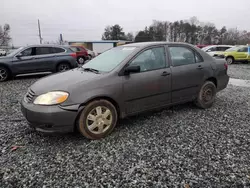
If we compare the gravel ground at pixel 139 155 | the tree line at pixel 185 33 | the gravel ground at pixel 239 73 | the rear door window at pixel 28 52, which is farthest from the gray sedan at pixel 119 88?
the tree line at pixel 185 33

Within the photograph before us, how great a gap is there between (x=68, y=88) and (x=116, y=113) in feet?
2.91

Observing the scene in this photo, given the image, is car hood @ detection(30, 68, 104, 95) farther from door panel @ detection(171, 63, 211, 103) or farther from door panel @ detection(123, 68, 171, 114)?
door panel @ detection(171, 63, 211, 103)

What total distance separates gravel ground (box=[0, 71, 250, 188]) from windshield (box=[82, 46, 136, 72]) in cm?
114

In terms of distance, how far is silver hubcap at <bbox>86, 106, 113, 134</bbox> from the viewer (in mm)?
3051

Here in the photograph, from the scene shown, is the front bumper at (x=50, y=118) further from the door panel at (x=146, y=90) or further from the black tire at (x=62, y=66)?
the black tire at (x=62, y=66)

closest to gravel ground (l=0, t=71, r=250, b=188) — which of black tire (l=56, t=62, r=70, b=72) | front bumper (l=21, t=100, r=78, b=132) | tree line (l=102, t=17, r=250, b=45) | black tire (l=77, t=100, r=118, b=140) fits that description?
black tire (l=77, t=100, r=118, b=140)

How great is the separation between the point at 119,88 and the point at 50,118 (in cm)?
115

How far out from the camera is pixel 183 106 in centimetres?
469

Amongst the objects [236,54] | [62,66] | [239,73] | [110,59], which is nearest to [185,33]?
[236,54]

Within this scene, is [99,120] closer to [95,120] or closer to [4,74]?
[95,120]

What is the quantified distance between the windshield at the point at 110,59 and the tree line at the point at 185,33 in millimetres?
59659

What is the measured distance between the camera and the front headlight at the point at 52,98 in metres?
2.82

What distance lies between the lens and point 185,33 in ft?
209

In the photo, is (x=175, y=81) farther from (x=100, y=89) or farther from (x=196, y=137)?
(x=100, y=89)
